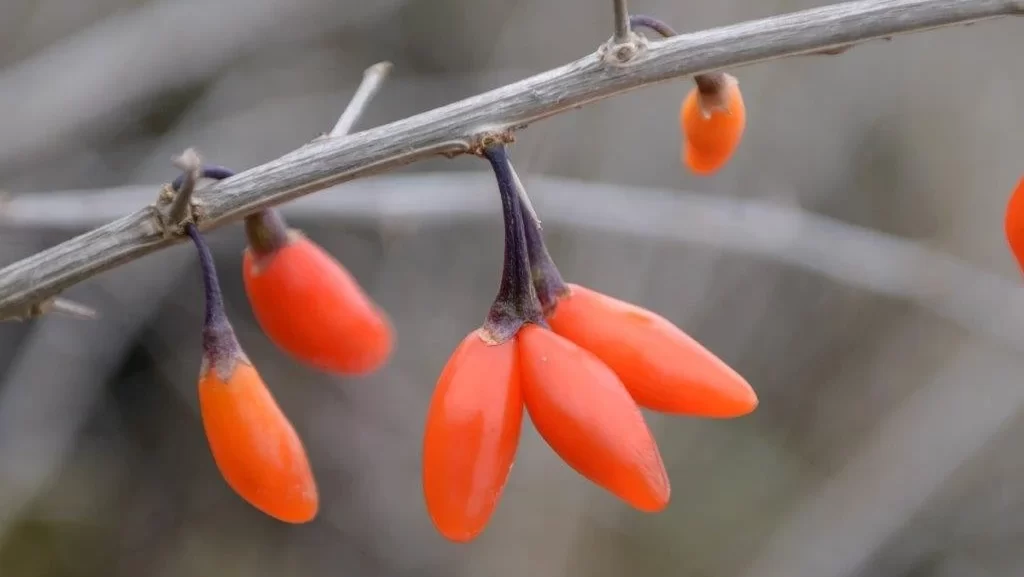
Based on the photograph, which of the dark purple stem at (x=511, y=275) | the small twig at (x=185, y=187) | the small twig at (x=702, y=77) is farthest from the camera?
the small twig at (x=702, y=77)

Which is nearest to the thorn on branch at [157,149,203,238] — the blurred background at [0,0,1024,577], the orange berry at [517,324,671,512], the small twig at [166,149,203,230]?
the small twig at [166,149,203,230]

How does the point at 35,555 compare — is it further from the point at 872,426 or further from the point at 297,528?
the point at 872,426

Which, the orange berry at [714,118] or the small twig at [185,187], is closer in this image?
the small twig at [185,187]

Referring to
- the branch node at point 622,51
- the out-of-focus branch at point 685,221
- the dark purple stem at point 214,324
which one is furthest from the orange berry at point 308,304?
the out-of-focus branch at point 685,221

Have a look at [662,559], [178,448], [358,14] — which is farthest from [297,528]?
[358,14]

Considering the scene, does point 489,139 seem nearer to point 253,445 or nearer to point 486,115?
point 486,115

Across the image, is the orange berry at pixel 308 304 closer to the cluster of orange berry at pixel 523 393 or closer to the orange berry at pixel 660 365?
the cluster of orange berry at pixel 523 393
